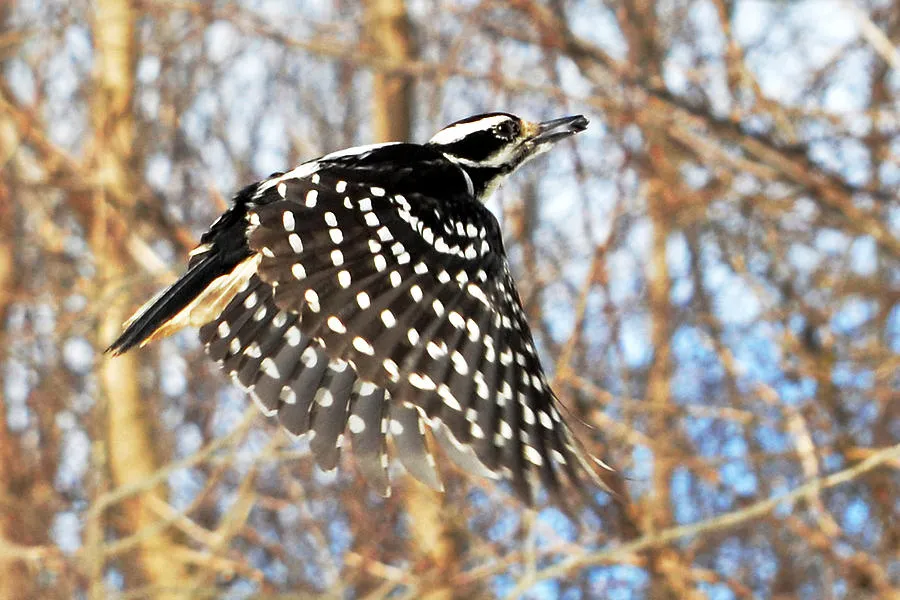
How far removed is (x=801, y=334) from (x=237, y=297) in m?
4.20

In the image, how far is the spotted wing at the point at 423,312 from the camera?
306 cm

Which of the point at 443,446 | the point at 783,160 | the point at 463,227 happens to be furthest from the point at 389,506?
the point at 443,446

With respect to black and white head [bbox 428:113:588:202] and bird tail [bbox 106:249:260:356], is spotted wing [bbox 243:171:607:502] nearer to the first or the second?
bird tail [bbox 106:249:260:356]

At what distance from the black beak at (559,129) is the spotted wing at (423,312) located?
22.9 inches

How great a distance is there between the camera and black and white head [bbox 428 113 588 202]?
426 cm

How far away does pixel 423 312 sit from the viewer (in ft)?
10.8

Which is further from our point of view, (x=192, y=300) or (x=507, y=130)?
(x=507, y=130)

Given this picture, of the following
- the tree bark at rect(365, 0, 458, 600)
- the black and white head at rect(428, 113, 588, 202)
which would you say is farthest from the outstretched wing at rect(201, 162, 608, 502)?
the tree bark at rect(365, 0, 458, 600)

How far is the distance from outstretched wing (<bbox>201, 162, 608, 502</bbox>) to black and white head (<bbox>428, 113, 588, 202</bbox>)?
502 millimetres

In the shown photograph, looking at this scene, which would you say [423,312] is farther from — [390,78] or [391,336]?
[390,78]

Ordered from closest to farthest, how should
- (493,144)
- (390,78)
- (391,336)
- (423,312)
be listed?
(391,336) < (423,312) < (493,144) < (390,78)

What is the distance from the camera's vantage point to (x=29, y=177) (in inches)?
325

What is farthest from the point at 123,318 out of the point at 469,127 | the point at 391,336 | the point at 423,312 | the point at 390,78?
the point at 391,336

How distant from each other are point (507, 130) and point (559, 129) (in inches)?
7.5
